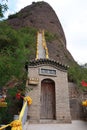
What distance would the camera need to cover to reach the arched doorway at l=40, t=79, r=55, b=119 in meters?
9.51

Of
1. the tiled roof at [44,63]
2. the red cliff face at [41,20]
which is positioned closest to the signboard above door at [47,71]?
the tiled roof at [44,63]

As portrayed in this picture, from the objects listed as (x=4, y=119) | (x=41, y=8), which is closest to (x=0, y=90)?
(x=4, y=119)

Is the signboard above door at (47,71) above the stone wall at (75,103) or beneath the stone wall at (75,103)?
above

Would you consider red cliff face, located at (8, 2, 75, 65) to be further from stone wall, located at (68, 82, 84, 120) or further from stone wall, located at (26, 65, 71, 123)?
stone wall, located at (26, 65, 71, 123)

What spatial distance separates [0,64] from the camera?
6055 mm

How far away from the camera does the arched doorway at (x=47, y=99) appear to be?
31.2 ft

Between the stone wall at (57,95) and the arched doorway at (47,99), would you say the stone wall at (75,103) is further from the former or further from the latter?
the arched doorway at (47,99)

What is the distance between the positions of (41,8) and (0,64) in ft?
86.8

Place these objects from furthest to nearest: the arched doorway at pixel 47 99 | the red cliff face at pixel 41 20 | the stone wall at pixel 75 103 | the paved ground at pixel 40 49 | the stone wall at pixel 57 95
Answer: the red cliff face at pixel 41 20 → the paved ground at pixel 40 49 → the stone wall at pixel 75 103 → the arched doorway at pixel 47 99 → the stone wall at pixel 57 95

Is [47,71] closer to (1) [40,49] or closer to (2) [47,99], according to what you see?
(2) [47,99]

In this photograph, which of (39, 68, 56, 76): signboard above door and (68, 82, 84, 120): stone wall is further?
(39, 68, 56, 76): signboard above door

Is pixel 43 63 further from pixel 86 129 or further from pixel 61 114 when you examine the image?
pixel 86 129

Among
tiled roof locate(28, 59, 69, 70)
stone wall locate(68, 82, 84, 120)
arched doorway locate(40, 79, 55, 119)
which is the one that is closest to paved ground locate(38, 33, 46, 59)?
stone wall locate(68, 82, 84, 120)

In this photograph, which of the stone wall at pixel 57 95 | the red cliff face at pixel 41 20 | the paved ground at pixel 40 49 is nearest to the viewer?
the stone wall at pixel 57 95
